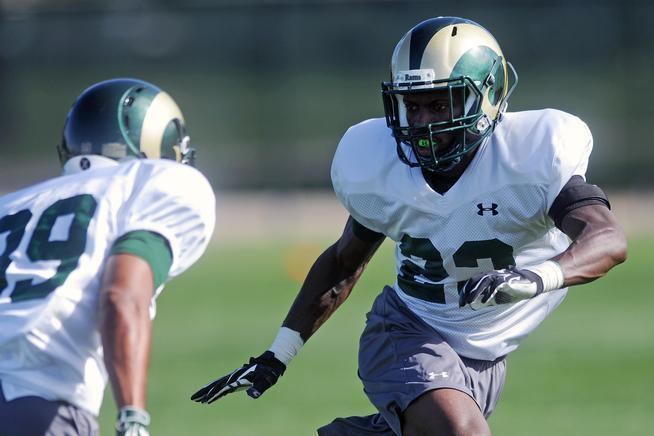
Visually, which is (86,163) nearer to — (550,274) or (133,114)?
(133,114)

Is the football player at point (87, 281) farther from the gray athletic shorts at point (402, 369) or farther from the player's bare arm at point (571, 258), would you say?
the gray athletic shorts at point (402, 369)

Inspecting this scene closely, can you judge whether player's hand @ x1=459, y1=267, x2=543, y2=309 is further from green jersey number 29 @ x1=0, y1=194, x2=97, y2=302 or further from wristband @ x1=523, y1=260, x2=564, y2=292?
green jersey number 29 @ x1=0, y1=194, x2=97, y2=302

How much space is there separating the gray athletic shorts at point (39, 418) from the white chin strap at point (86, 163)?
2.74 feet

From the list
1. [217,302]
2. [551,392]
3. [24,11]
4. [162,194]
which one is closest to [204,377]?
[551,392]

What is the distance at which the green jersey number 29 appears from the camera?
3.12 metres

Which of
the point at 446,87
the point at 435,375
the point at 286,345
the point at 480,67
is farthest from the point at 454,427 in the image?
the point at 480,67

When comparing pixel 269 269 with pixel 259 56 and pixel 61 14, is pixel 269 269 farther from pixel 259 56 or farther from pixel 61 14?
pixel 61 14

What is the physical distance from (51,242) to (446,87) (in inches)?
60.0

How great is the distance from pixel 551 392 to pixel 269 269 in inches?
237

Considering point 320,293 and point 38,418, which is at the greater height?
point 38,418

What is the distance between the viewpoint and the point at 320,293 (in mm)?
4477

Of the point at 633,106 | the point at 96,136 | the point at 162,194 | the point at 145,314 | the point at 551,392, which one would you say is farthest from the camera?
the point at 633,106

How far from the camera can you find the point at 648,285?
12.0m

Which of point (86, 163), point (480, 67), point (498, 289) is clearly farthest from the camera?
A: point (480, 67)
